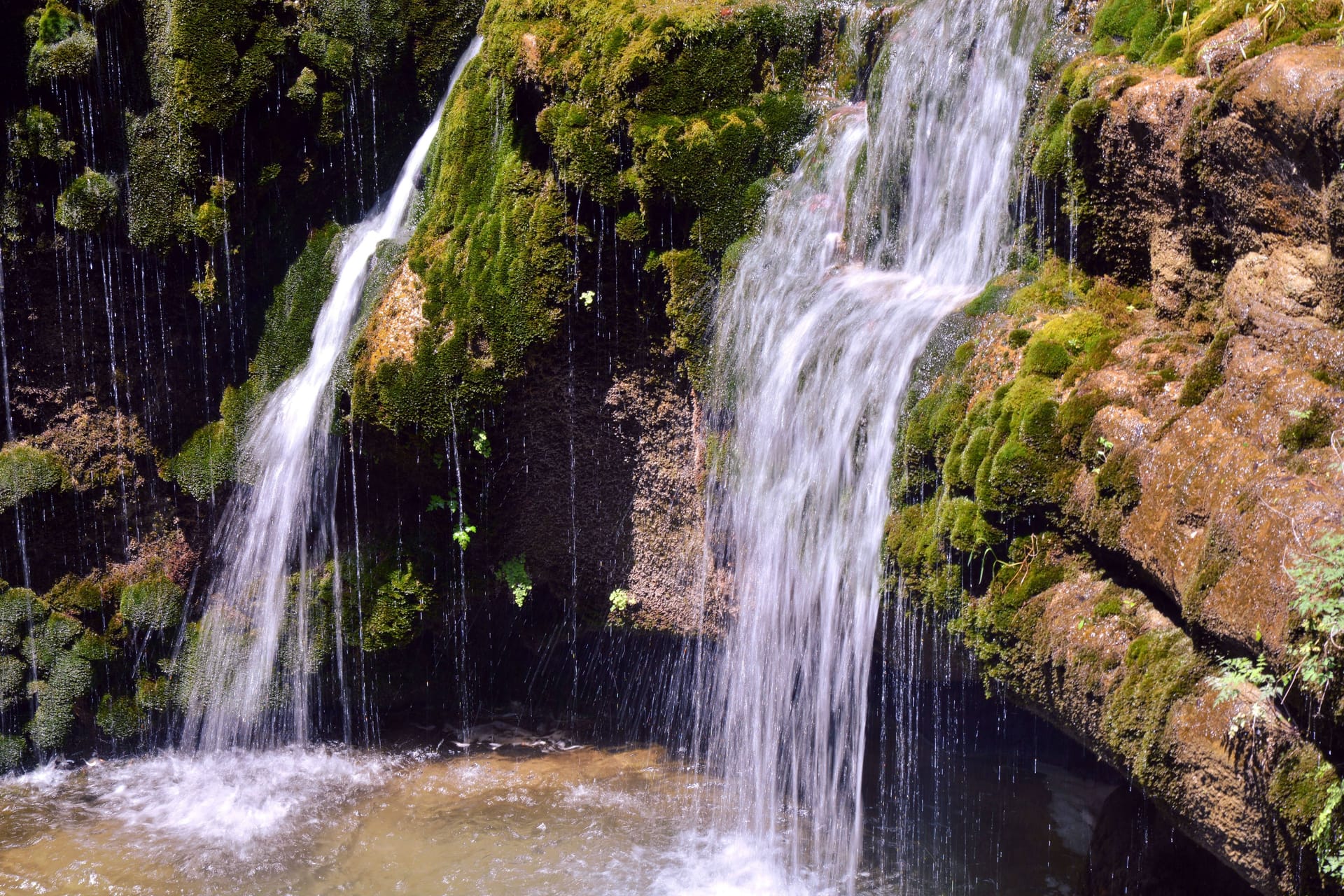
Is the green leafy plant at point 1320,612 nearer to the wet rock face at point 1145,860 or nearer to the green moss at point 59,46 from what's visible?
the wet rock face at point 1145,860

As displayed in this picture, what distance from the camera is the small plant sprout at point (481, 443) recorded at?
7.71 m

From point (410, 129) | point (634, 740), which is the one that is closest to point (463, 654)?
point (634, 740)

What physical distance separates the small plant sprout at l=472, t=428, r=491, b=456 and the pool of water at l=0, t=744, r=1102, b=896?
2.68 m

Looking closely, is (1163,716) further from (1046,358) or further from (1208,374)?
(1046,358)

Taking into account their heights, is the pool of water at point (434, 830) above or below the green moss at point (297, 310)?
below

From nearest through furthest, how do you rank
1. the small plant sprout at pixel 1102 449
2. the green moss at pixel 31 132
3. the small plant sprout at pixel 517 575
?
the small plant sprout at pixel 1102 449
the small plant sprout at pixel 517 575
the green moss at pixel 31 132

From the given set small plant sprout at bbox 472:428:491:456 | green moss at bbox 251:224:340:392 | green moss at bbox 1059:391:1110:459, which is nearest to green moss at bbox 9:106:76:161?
green moss at bbox 251:224:340:392

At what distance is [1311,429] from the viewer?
3.47 meters

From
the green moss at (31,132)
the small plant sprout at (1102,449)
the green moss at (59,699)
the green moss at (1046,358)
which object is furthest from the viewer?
the green moss at (59,699)

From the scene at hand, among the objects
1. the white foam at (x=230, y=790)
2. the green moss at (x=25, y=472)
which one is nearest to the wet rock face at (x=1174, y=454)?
the white foam at (x=230, y=790)

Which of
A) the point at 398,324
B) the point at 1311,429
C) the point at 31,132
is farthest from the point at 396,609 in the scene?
the point at 1311,429

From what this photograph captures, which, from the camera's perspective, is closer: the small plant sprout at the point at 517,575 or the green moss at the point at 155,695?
the small plant sprout at the point at 517,575

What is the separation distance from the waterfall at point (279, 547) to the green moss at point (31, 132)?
2.58m

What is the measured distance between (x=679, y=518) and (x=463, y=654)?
105 inches
